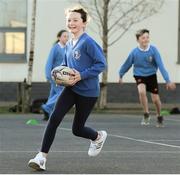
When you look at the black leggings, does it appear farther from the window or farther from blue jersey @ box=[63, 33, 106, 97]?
the window

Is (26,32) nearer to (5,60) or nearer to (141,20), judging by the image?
(5,60)

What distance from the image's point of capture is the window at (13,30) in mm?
22594

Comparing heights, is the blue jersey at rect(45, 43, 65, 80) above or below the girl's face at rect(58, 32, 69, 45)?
below

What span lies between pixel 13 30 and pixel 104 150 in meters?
13.5

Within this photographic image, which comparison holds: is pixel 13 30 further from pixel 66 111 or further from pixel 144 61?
pixel 66 111

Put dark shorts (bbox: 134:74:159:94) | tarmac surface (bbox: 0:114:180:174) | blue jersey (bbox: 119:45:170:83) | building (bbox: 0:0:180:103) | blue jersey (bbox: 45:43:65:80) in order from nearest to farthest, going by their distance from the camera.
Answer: tarmac surface (bbox: 0:114:180:174) → blue jersey (bbox: 45:43:65:80) → blue jersey (bbox: 119:45:170:83) → dark shorts (bbox: 134:74:159:94) → building (bbox: 0:0:180:103)

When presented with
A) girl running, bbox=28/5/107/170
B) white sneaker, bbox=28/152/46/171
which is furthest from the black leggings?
white sneaker, bbox=28/152/46/171

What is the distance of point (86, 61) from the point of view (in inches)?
318

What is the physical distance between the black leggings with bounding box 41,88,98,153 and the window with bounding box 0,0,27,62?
47.9 feet

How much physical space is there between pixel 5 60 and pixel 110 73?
10.5 feet

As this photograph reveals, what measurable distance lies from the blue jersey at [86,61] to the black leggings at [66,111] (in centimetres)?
8

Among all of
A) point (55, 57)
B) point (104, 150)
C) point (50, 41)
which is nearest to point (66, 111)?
point (104, 150)

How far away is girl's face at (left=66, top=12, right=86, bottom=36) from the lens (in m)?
8.02

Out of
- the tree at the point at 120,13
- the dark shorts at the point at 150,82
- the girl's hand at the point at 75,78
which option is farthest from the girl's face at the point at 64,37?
the tree at the point at 120,13
